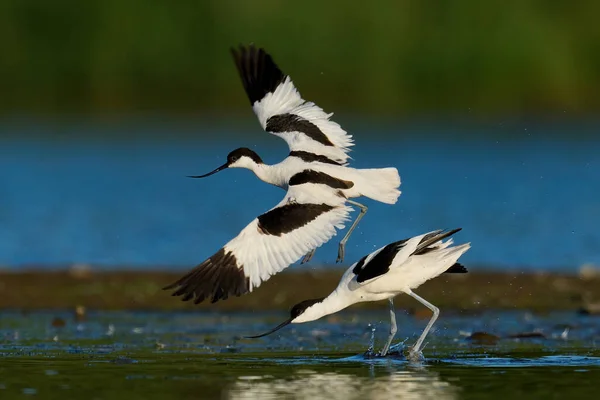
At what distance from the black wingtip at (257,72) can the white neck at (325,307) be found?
2096 millimetres

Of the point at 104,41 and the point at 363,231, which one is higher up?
the point at 104,41

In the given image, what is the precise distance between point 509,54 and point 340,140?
21.9m

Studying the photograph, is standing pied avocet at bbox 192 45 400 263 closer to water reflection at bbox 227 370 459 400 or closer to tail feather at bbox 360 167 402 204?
tail feather at bbox 360 167 402 204

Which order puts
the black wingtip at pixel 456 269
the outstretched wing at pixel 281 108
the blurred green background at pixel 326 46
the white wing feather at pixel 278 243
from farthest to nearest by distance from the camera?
the blurred green background at pixel 326 46, the outstretched wing at pixel 281 108, the black wingtip at pixel 456 269, the white wing feather at pixel 278 243

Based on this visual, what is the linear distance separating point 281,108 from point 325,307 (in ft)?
6.84

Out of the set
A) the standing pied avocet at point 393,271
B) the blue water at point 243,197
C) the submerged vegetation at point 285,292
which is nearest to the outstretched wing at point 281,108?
the standing pied avocet at point 393,271

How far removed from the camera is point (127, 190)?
24766mm

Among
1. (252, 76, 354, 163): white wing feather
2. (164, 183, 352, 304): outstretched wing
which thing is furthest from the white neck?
(252, 76, 354, 163): white wing feather

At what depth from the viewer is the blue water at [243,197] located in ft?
57.9

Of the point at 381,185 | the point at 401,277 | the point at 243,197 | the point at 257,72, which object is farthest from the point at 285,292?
the point at 243,197

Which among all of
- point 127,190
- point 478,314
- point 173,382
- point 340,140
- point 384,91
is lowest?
point 173,382

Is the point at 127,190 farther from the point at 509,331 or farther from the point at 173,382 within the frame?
the point at 173,382

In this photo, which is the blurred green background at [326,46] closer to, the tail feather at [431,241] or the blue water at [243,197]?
the blue water at [243,197]

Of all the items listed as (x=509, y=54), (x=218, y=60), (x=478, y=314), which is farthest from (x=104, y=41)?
(x=478, y=314)
